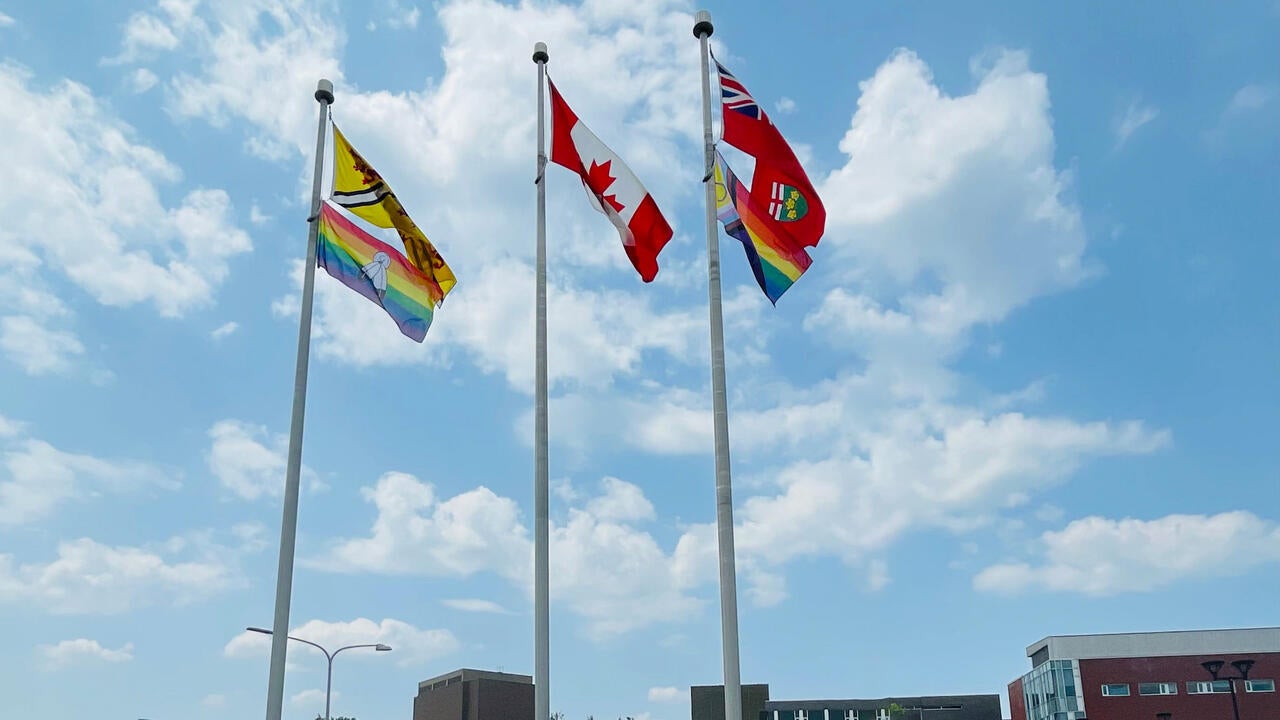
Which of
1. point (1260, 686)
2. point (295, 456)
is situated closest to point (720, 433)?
point (295, 456)

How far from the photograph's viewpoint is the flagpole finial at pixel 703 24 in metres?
23.8

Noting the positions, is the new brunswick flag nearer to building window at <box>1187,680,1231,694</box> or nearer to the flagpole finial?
the flagpole finial

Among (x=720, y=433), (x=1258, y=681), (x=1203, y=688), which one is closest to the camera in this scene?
(x=720, y=433)

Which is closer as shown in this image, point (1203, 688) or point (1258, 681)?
point (1258, 681)

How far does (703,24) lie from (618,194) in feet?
12.3

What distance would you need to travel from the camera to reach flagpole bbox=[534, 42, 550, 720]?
2242cm

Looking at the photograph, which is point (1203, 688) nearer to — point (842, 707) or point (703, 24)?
point (842, 707)

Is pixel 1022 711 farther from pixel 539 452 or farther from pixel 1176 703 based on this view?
pixel 539 452

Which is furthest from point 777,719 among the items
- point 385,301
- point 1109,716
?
point 385,301

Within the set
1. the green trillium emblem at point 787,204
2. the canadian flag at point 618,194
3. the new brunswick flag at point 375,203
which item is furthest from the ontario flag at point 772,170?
the new brunswick flag at point 375,203

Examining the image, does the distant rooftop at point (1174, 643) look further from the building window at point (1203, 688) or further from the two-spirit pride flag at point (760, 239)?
the two-spirit pride flag at point (760, 239)

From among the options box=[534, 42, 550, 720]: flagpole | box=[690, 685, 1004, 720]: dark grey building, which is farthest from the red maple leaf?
box=[690, 685, 1004, 720]: dark grey building

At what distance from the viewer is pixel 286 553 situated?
24.4m

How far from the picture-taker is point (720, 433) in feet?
68.0
